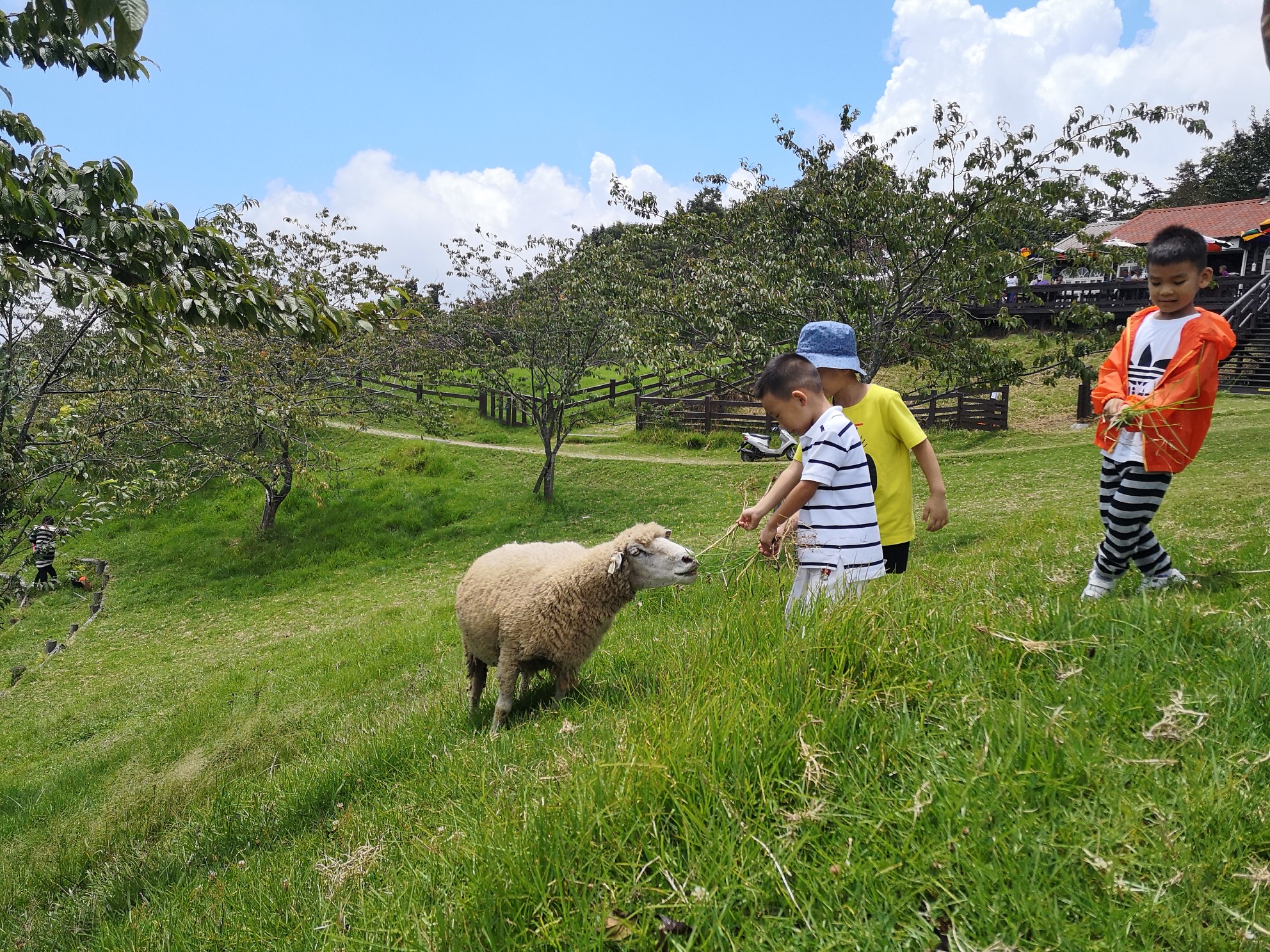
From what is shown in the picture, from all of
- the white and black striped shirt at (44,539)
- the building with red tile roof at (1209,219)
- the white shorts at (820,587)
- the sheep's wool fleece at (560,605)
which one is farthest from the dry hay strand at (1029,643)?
the building with red tile roof at (1209,219)

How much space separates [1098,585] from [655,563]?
2.46 m

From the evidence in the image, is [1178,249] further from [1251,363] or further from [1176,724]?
[1251,363]

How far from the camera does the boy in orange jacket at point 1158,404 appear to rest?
3.53 metres

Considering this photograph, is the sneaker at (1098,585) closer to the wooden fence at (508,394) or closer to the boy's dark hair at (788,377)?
the boy's dark hair at (788,377)

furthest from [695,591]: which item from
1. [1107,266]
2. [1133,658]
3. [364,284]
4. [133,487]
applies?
[364,284]

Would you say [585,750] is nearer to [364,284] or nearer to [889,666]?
[889,666]

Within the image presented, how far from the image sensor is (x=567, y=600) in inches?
187

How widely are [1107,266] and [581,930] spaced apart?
9893mm

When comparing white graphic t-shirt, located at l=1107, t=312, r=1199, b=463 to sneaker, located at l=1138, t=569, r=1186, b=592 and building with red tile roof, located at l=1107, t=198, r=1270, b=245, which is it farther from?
building with red tile roof, located at l=1107, t=198, r=1270, b=245

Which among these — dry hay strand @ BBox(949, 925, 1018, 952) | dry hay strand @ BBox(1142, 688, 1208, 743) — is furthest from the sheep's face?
dry hay strand @ BBox(949, 925, 1018, 952)

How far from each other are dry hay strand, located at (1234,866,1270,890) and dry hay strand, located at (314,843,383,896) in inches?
93.3

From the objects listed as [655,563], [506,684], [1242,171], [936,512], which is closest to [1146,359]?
[936,512]

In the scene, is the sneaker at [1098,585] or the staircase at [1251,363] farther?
the staircase at [1251,363]

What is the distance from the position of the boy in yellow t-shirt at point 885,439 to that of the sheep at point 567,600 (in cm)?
82
